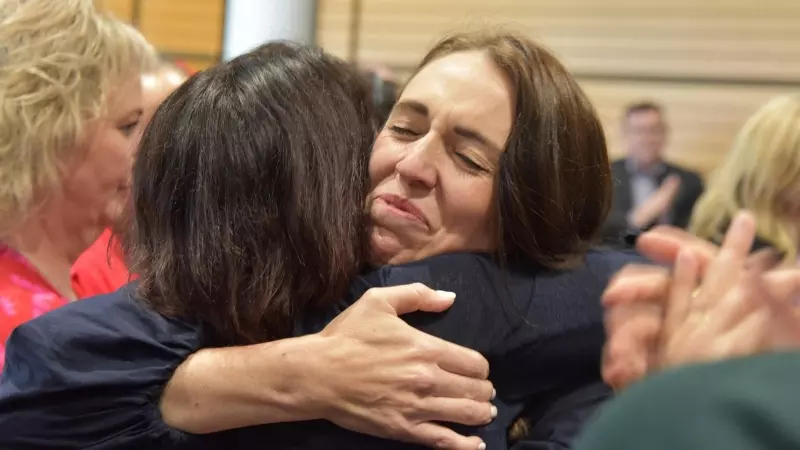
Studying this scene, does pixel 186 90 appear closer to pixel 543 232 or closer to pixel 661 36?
pixel 543 232

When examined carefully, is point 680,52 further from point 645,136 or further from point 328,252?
point 328,252

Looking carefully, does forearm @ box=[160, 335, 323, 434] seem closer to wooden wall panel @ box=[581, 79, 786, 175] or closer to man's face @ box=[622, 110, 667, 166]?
man's face @ box=[622, 110, 667, 166]

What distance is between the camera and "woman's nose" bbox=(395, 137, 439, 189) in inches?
39.5

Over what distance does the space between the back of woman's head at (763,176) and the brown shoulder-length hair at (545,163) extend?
65 cm

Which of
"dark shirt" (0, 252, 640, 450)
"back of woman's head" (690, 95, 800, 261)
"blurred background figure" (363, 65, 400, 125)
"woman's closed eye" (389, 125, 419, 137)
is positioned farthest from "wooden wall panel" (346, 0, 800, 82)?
"dark shirt" (0, 252, 640, 450)

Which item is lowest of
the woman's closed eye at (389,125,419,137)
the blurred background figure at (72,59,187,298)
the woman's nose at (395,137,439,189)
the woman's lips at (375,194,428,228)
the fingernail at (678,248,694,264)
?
the blurred background figure at (72,59,187,298)

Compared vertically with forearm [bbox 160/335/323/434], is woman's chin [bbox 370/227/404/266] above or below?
above

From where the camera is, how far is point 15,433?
0.98m

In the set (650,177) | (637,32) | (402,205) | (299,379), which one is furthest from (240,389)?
(637,32)

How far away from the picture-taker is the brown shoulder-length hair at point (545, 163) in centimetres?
100

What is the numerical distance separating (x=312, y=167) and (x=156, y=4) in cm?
406

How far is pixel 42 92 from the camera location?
1.40 metres

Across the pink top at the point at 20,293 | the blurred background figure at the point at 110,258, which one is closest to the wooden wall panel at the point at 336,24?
the blurred background figure at the point at 110,258

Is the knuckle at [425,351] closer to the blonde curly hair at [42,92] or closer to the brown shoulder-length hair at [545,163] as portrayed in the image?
the brown shoulder-length hair at [545,163]
